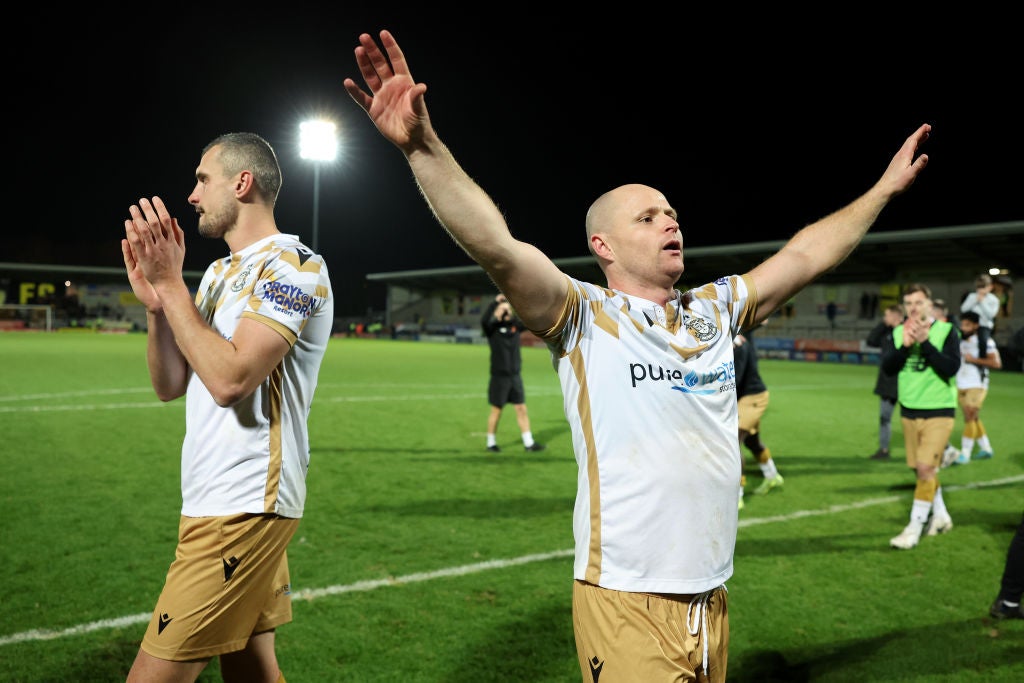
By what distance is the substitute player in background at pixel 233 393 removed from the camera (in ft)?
7.60

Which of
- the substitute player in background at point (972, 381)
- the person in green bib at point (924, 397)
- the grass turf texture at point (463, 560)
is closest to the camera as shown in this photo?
the grass turf texture at point (463, 560)

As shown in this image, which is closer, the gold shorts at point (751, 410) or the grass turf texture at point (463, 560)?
the grass turf texture at point (463, 560)

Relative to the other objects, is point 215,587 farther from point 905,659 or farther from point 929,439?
point 929,439

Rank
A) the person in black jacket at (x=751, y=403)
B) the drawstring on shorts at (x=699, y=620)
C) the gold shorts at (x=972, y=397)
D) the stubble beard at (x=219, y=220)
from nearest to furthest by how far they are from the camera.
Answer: the drawstring on shorts at (x=699, y=620), the stubble beard at (x=219, y=220), the person in black jacket at (x=751, y=403), the gold shorts at (x=972, y=397)

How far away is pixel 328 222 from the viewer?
94.8m

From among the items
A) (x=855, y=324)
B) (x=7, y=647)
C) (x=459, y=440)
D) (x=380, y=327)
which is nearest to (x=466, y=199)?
(x=7, y=647)

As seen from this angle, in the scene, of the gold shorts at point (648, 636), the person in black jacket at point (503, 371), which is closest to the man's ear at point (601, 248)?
the gold shorts at point (648, 636)

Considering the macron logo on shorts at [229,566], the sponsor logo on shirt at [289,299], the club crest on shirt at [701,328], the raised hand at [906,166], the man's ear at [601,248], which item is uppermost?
the raised hand at [906,166]

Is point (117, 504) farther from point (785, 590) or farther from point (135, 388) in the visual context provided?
point (135, 388)

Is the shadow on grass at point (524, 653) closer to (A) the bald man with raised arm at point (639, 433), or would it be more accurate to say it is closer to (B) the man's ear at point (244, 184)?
(A) the bald man with raised arm at point (639, 433)

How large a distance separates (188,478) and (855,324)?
4158cm

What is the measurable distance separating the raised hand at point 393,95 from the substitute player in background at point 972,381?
9.86m

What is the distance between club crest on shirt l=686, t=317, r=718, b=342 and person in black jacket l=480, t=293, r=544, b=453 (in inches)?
304

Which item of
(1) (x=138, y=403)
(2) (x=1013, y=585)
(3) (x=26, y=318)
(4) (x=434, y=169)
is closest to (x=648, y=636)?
(4) (x=434, y=169)
